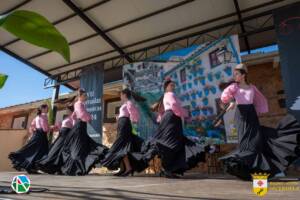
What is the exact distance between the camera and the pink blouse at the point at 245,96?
3764mm

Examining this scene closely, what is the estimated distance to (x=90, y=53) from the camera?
8492mm

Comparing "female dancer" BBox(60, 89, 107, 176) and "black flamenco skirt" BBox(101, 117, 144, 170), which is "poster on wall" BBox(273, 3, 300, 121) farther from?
"female dancer" BBox(60, 89, 107, 176)

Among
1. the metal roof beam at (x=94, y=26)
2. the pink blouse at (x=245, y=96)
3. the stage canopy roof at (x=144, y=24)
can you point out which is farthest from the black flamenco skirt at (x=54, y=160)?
the pink blouse at (x=245, y=96)

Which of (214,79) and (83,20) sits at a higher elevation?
(83,20)

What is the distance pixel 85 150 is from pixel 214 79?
10.4 feet

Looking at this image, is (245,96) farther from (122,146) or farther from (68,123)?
(68,123)

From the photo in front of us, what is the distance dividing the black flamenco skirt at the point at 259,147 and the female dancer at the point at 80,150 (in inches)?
102

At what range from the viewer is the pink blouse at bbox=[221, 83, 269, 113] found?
3.76 metres

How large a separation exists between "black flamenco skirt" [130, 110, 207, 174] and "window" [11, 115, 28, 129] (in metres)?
9.48

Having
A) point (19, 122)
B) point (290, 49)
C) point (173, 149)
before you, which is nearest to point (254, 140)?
point (173, 149)

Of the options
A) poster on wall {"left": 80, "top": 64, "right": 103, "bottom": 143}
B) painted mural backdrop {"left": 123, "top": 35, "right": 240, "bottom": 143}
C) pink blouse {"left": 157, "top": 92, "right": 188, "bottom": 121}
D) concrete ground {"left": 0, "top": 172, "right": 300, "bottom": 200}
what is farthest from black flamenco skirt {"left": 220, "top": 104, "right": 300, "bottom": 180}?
poster on wall {"left": 80, "top": 64, "right": 103, "bottom": 143}

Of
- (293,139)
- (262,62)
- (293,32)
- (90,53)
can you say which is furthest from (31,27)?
(90,53)

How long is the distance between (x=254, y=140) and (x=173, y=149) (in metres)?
1.24

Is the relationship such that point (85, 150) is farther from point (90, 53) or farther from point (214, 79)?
point (90, 53)
